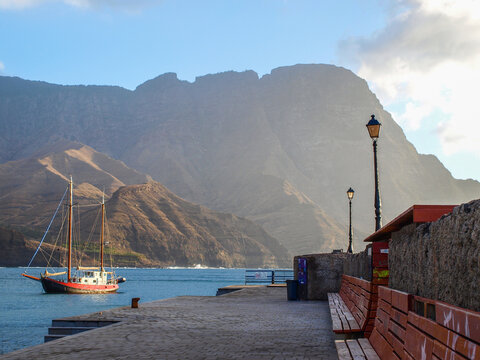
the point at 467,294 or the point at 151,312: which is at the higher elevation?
the point at 467,294

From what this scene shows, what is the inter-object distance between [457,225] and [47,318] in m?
53.4

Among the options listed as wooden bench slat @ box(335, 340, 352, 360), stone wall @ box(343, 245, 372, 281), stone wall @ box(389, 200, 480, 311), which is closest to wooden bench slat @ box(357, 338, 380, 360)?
wooden bench slat @ box(335, 340, 352, 360)

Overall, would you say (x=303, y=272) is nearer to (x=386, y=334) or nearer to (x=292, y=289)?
(x=292, y=289)

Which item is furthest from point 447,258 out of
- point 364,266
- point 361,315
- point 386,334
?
point 364,266

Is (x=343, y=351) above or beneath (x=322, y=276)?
beneath

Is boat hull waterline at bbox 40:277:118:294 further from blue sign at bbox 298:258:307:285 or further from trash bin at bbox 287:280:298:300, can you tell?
blue sign at bbox 298:258:307:285

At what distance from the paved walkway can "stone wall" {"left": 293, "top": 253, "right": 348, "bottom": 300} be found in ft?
19.0

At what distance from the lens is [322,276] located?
23344 mm

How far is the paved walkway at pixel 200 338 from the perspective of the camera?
9484 mm

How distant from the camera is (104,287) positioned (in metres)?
92.2

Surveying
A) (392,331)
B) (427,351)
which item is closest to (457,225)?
(427,351)

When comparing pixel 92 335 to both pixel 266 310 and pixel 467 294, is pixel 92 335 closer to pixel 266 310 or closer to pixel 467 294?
pixel 266 310

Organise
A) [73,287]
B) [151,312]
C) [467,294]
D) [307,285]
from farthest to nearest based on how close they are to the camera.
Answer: [73,287], [307,285], [151,312], [467,294]

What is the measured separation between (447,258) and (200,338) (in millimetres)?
7639
